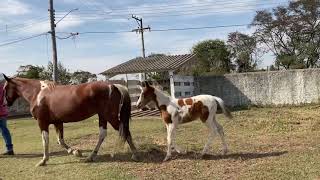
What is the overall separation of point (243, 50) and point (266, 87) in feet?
88.2

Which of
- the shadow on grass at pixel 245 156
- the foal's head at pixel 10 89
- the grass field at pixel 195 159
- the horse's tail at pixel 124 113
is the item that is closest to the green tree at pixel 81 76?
the grass field at pixel 195 159

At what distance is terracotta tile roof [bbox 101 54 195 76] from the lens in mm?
25469

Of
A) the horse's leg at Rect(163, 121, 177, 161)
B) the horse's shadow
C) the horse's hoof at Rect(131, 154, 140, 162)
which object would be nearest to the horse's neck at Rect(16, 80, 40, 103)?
the horse's shadow

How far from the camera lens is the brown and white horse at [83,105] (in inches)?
408

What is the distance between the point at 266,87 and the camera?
86.0 feet

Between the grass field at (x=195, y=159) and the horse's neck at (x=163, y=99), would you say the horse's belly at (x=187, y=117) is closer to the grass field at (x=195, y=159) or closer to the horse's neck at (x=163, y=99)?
the horse's neck at (x=163, y=99)

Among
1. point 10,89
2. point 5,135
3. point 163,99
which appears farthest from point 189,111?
→ point 5,135

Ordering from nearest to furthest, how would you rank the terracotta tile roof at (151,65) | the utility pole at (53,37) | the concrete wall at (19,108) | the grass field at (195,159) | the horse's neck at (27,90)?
the grass field at (195,159) → the horse's neck at (27,90) → the utility pole at (53,37) → the terracotta tile roof at (151,65) → the concrete wall at (19,108)

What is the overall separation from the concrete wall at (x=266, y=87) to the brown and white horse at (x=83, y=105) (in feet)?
55.0

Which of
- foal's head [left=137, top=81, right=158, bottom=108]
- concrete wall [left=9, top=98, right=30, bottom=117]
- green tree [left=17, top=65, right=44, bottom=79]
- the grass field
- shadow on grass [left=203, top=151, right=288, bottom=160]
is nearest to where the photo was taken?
the grass field

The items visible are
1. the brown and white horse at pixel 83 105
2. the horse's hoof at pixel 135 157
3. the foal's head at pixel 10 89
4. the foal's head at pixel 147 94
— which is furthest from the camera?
the foal's head at pixel 10 89

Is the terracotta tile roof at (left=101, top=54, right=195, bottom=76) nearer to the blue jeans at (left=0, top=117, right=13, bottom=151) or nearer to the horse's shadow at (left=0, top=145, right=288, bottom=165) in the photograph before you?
the blue jeans at (left=0, top=117, right=13, bottom=151)

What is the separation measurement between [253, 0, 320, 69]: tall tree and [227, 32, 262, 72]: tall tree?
1320 millimetres

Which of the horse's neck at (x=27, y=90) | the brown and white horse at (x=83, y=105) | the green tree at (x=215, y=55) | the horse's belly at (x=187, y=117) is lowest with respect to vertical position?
the horse's belly at (x=187, y=117)
